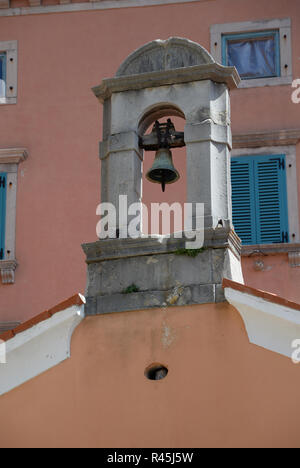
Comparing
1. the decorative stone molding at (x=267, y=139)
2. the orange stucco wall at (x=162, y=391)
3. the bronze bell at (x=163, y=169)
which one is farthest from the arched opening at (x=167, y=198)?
the orange stucco wall at (x=162, y=391)

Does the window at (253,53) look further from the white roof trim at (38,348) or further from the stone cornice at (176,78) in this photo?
the white roof trim at (38,348)

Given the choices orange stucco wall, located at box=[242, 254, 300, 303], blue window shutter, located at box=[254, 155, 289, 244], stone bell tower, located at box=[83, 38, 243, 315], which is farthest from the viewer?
blue window shutter, located at box=[254, 155, 289, 244]

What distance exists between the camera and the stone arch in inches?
475

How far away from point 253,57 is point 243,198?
197 centimetres

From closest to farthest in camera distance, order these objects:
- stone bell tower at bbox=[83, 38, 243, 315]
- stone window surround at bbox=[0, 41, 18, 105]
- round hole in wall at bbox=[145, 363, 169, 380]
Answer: round hole in wall at bbox=[145, 363, 169, 380]
stone bell tower at bbox=[83, 38, 243, 315]
stone window surround at bbox=[0, 41, 18, 105]

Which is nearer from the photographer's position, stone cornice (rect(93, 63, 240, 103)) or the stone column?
the stone column

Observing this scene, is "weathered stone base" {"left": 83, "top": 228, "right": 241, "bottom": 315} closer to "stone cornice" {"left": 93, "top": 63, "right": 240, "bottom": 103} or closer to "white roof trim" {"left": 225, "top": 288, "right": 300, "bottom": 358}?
"white roof trim" {"left": 225, "top": 288, "right": 300, "bottom": 358}

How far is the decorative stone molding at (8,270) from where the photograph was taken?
16.5m

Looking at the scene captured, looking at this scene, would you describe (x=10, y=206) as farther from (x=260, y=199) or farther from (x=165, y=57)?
(x=165, y=57)

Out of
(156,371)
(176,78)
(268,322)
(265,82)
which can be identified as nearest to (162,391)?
(156,371)

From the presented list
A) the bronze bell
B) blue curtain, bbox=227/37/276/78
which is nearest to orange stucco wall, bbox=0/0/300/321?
blue curtain, bbox=227/37/276/78

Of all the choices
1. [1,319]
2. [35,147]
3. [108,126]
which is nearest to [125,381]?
[108,126]

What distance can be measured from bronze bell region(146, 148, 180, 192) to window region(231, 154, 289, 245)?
12.7ft

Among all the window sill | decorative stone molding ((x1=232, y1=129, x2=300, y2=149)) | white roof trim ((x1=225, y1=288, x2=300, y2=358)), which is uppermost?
the window sill
